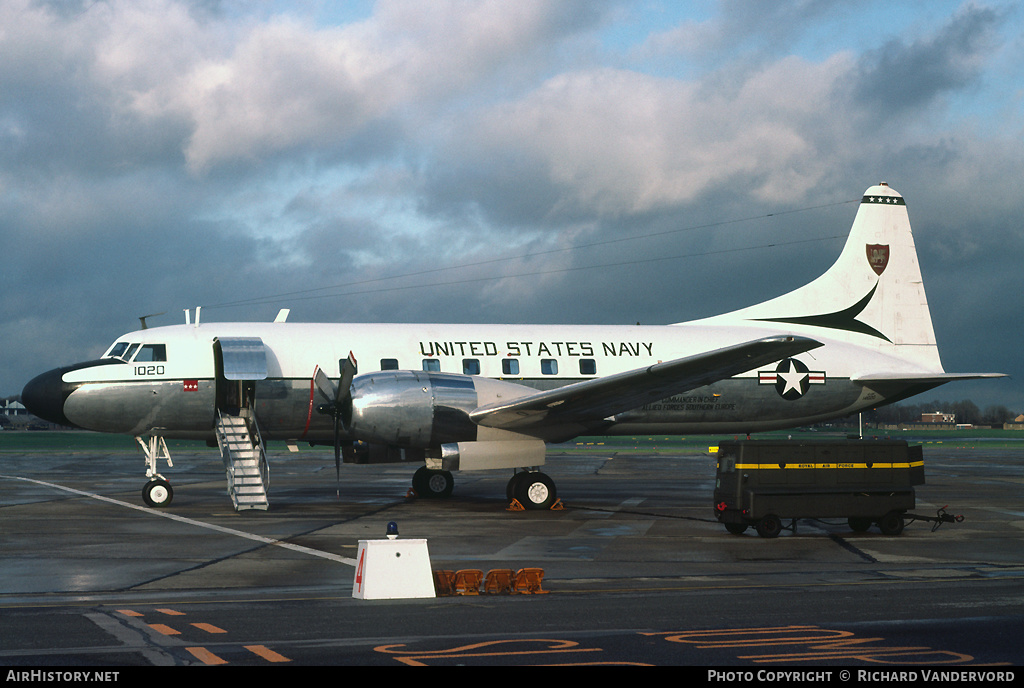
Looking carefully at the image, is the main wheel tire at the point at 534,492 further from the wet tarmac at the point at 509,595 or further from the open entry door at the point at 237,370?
the open entry door at the point at 237,370

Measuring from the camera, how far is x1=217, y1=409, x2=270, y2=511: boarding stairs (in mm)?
20562

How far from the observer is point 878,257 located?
27.4 metres

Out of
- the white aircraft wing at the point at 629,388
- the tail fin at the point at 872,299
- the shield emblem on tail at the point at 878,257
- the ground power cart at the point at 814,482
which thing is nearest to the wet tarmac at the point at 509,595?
the ground power cart at the point at 814,482

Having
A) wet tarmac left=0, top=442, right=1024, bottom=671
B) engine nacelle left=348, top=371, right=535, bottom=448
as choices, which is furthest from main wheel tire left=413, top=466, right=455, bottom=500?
engine nacelle left=348, top=371, right=535, bottom=448

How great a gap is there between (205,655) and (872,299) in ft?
78.1

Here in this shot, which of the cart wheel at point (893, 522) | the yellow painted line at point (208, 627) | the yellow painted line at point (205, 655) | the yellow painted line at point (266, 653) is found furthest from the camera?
the cart wheel at point (893, 522)

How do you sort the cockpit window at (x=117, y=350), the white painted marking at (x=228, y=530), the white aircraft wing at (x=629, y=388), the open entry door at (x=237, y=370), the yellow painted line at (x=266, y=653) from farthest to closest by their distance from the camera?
the cockpit window at (x=117, y=350)
the open entry door at (x=237, y=370)
the white aircraft wing at (x=629, y=388)
the white painted marking at (x=228, y=530)
the yellow painted line at (x=266, y=653)

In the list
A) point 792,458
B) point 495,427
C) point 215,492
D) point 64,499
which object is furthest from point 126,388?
point 792,458

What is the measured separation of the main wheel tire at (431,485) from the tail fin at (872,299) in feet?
30.2

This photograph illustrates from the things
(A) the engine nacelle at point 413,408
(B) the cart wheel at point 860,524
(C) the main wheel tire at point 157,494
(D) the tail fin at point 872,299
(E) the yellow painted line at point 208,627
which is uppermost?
(D) the tail fin at point 872,299

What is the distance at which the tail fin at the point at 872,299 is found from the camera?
27.0 meters

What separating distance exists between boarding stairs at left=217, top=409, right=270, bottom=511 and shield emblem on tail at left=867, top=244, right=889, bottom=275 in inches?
699
